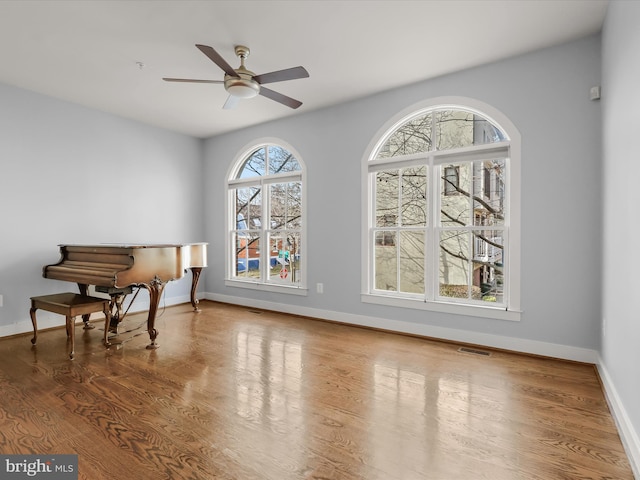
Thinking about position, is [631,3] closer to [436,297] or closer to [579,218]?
[579,218]

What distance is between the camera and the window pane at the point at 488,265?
3529mm

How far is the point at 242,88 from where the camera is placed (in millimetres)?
A: 3059

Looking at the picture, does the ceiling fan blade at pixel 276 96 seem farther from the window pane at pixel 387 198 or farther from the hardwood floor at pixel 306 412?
the hardwood floor at pixel 306 412

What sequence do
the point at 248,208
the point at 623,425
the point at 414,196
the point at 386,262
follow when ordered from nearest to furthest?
the point at 623,425 < the point at 414,196 < the point at 386,262 < the point at 248,208

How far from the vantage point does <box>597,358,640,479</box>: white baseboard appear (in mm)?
1678

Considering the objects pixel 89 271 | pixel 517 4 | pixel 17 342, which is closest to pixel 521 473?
pixel 517 4

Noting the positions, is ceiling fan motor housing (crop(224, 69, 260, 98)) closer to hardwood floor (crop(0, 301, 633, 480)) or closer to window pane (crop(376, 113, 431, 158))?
window pane (crop(376, 113, 431, 158))

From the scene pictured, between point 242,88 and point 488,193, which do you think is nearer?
point 242,88

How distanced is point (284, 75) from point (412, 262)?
239 cm

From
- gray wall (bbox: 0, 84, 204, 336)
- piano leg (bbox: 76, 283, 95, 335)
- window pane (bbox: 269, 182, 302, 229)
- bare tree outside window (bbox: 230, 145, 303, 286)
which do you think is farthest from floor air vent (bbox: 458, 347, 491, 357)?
gray wall (bbox: 0, 84, 204, 336)

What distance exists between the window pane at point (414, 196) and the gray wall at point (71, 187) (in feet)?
11.9

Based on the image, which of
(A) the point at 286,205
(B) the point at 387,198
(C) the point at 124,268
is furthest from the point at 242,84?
(A) the point at 286,205

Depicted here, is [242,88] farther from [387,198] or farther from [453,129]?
[453,129]

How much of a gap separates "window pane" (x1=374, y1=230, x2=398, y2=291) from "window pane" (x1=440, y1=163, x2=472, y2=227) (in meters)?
0.65
